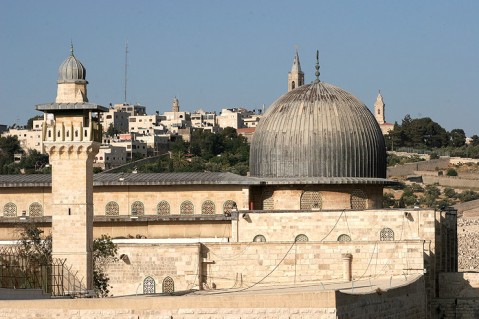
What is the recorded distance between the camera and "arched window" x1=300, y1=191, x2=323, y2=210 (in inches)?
1608

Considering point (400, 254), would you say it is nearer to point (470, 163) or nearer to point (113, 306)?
point (113, 306)

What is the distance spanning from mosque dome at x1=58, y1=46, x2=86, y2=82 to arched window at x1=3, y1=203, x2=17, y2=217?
9.26 meters

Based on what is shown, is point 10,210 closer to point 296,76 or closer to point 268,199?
point 268,199

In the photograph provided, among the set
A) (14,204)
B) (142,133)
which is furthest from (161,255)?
(142,133)

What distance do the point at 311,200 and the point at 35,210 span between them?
7.91 m

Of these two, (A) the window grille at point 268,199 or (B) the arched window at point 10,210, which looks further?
(B) the arched window at point 10,210

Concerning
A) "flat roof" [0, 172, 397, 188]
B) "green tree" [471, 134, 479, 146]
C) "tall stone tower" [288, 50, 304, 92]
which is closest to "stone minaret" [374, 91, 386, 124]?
"green tree" [471, 134, 479, 146]

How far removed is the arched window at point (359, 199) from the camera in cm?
4103

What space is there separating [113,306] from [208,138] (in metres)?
101

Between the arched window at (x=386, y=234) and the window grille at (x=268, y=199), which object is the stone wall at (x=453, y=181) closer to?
the window grille at (x=268, y=199)

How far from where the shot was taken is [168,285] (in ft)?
117

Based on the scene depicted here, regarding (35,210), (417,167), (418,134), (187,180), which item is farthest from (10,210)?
(418,134)

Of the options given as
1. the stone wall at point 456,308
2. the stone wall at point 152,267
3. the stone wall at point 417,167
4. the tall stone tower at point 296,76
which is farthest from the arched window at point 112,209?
the stone wall at point 417,167

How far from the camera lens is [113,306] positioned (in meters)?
23.8
